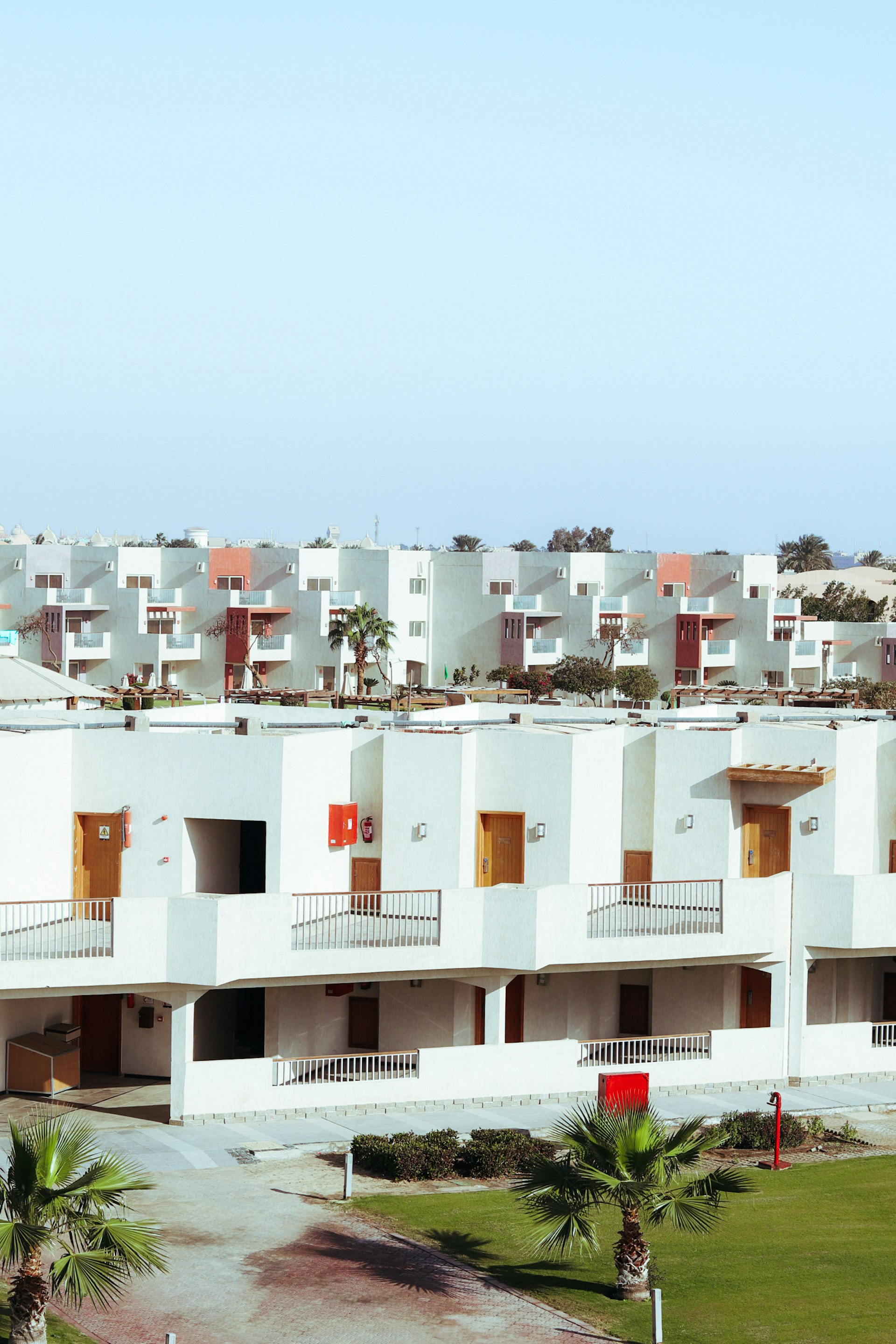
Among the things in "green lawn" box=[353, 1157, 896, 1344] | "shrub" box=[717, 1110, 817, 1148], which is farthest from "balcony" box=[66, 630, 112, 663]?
"green lawn" box=[353, 1157, 896, 1344]

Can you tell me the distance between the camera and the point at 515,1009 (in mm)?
30766

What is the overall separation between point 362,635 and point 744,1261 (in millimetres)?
71384

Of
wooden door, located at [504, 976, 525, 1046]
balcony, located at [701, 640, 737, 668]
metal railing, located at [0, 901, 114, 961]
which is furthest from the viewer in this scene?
balcony, located at [701, 640, 737, 668]

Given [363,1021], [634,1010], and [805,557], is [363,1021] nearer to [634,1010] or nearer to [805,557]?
[634,1010]

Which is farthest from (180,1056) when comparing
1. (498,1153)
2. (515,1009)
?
(515,1009)

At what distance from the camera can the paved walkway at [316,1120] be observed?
78.6 feet

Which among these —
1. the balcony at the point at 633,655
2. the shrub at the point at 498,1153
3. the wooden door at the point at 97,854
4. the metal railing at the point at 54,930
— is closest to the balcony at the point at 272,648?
the balcony at the point at 633,655

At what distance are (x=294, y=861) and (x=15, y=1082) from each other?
5826mm

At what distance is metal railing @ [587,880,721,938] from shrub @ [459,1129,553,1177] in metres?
4.95

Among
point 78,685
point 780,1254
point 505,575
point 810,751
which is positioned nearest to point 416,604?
point 505,575

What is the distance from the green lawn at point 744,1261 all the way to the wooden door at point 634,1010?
7677 mm

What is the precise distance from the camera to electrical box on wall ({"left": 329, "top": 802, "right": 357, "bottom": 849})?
29.5 metres

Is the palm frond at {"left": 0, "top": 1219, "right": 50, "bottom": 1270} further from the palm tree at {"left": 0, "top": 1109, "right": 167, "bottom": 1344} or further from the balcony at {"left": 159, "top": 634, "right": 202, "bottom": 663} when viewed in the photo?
the balcony at {"left": 159, "top": 634, "right": 202, "bottom": 663}

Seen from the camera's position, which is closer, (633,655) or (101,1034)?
(101,1034)
